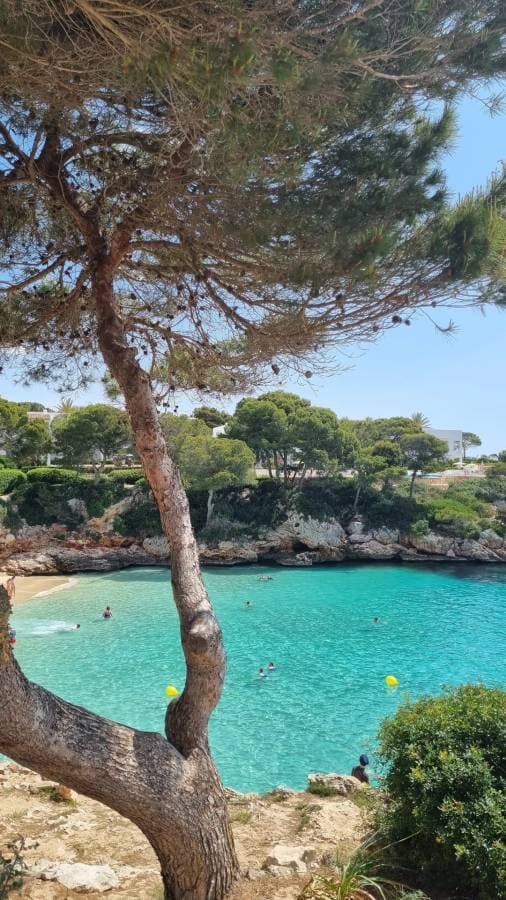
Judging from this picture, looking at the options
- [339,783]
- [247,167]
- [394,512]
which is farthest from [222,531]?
[247,167]

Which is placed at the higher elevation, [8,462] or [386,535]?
[8,462]

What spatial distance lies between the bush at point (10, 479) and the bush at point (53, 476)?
1.16 ft

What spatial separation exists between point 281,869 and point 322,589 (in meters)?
18.2

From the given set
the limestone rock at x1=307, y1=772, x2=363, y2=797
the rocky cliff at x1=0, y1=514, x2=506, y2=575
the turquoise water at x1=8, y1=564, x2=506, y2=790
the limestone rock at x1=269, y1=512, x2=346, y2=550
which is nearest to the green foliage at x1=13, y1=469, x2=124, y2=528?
the rocky cliff at x1=0, y1=514, x2=506, y2=575

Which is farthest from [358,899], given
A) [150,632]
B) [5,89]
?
[150,632]

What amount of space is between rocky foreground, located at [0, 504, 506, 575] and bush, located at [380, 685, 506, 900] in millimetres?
22033

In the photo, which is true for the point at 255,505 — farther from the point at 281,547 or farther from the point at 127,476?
the point at 127,476

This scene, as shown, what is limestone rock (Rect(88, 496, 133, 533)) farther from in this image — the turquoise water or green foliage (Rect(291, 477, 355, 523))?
green foliage (Rect(291, 477, 355, 523))

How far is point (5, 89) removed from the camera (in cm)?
330

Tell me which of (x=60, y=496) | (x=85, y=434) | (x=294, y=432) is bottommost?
(x=60, y=496)

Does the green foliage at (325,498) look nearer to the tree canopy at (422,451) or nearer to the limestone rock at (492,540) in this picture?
the tree canopy at (422,451)

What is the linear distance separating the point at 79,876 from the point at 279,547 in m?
23.5

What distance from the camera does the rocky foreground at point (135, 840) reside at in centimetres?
342

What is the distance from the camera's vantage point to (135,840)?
4.59m
